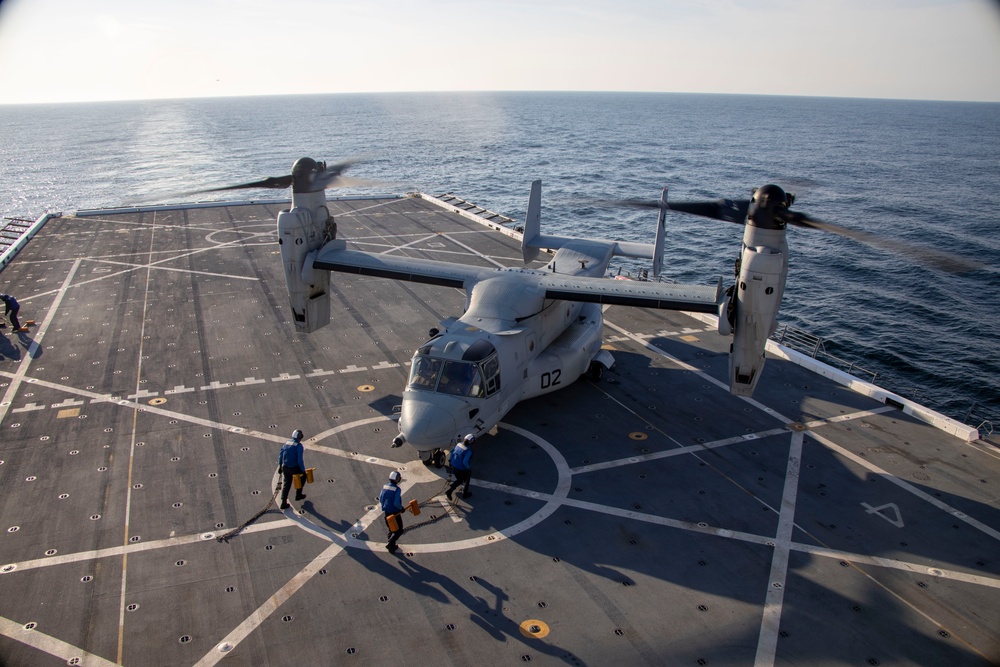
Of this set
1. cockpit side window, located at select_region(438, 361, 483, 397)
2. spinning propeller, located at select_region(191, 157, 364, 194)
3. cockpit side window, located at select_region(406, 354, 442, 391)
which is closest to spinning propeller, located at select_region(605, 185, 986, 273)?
cockpit side window, located at select_region(438, 361, 483, 397)

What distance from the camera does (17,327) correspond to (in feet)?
95.7

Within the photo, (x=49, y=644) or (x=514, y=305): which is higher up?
(x=514, y=305)

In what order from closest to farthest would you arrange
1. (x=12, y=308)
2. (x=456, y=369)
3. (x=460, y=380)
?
(x=460, y=380) → (x=456, y=369) → (x=12, y=308)

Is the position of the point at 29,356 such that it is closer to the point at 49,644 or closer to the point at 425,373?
the point at 49,644

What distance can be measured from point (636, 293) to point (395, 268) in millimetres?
9668

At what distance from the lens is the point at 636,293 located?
22156 mm

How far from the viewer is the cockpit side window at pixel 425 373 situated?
62.2 feet

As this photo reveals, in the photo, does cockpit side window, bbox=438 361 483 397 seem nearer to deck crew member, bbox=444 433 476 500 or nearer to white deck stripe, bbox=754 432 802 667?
deck crew member, bbox=444 433 476 500

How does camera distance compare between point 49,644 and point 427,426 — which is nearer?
point 49,644

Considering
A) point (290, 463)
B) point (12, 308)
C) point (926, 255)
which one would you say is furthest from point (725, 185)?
point (290, 463)

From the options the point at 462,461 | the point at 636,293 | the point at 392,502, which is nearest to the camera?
the point at 392,502

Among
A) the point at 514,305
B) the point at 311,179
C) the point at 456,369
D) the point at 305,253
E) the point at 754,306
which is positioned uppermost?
the point at 311,179

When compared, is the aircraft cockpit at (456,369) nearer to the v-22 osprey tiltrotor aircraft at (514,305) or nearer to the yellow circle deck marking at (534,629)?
the v-22 osprey tiltrotor aircraft at (514,305)

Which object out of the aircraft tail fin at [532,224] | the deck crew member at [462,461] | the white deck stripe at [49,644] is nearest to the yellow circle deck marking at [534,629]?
the deck crew member at [462,461]
